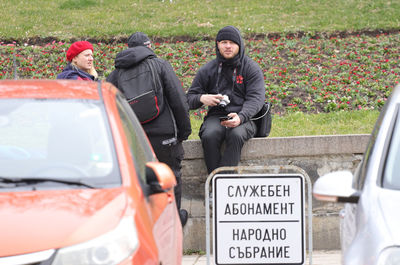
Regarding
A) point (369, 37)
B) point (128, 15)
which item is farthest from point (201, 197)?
point (128, 15)

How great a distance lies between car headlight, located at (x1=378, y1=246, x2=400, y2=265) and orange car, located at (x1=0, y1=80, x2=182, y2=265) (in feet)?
3.91

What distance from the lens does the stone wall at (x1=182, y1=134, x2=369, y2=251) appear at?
8672 mm

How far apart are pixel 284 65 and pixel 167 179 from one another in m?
10.1

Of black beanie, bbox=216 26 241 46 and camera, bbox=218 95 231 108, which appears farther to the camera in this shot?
black beanie, bbox=216 26 241 46

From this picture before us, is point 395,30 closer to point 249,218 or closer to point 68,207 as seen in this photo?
point 249,218

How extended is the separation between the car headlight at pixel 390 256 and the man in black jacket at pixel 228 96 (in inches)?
165

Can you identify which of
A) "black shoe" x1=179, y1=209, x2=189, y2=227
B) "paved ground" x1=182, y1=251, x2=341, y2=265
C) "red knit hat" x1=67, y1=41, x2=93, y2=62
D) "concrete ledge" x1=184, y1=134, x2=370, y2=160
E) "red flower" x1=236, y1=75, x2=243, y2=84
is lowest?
"paved ground" x1=182, y1=251, x2=341, y2=265

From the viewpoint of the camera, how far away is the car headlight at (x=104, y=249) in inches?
150

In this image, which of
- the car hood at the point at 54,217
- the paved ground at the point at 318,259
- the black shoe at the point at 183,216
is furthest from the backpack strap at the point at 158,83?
the car hood at the point at 54,217

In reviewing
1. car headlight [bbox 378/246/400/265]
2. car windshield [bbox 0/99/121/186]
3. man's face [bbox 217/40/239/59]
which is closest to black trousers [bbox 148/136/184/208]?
man's face [bbox 217/40/239/59]

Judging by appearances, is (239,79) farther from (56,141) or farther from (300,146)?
(56,141)

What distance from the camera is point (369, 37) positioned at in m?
17.2

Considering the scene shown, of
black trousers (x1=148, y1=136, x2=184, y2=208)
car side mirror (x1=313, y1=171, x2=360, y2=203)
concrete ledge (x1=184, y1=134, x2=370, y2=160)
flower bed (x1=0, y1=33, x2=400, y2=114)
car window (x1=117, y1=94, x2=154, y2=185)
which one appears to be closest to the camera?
car side mirror (x1=313, y1=171, x2=360, y2=203)

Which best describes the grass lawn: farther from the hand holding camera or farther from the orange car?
the orange car
